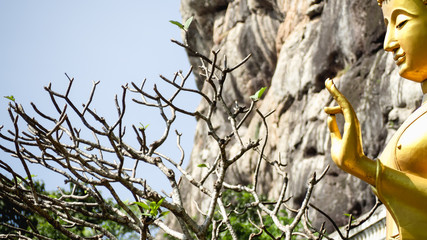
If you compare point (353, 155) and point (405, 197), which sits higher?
point (353, 155)

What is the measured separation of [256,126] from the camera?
22.5m

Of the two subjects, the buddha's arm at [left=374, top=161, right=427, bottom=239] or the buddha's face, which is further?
the buddha's face

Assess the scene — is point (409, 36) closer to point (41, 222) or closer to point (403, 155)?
point (403, 155)

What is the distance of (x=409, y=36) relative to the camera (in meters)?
3.31

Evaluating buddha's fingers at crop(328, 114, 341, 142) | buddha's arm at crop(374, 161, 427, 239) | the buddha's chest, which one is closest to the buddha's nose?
the buddha's chest

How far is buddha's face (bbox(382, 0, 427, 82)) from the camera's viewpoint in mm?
3305

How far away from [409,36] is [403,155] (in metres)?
0.59

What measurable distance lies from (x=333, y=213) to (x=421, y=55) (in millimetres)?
12870

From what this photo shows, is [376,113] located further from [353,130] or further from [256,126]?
[353,130]

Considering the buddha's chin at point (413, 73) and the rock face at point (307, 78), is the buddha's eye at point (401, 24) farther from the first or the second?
the rock face at point (307, 78)

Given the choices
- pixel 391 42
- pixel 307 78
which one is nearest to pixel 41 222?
pixel 307 78

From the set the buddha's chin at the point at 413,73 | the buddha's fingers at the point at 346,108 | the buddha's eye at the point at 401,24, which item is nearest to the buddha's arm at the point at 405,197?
the buddha's fingers at the point at 346,108

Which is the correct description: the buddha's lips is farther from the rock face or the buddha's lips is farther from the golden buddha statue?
the rock face

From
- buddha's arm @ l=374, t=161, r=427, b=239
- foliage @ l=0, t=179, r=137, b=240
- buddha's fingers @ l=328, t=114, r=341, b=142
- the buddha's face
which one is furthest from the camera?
foliage @ l=0, t=179, r=137, b=240
